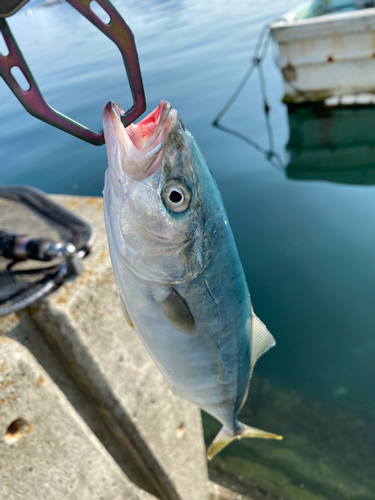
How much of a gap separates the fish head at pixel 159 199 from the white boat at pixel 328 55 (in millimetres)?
8218

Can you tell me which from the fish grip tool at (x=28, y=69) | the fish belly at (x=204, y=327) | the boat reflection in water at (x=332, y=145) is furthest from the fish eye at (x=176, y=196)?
the boat reflection in water at (x=332, y=145)

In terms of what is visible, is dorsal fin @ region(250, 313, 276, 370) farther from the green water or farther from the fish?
the green water

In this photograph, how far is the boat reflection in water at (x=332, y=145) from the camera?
6645 mm

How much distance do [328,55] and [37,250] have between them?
8250 millimetres

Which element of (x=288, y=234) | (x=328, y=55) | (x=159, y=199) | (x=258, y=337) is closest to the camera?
(x=159, y=199)

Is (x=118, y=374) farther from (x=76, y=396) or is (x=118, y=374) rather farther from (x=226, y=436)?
(x=226, y=436)

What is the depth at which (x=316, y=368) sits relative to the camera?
3.87 metres

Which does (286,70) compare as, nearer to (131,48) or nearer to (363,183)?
(363,183)

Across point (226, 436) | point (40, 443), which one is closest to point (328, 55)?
point (226, 436)

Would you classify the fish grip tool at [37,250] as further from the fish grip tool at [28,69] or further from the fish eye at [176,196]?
the fish grip tool at [28,69]

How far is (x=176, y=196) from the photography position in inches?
46.3

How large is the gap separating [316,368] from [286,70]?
24.3 feet

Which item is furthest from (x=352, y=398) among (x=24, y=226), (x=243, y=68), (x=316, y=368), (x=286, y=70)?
(x=243, y=68)

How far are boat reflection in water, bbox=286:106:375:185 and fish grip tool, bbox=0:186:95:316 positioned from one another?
16.5 feet
